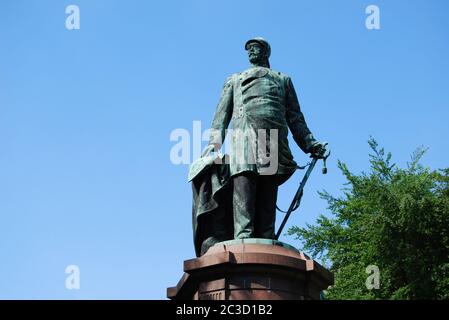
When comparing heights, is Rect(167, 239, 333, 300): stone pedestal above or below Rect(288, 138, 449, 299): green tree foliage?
below

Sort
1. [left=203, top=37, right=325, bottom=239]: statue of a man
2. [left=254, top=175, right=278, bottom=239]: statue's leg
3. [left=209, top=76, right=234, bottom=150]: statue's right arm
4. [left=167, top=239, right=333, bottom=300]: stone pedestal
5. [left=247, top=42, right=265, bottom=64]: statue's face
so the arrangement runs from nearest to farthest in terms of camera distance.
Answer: [left=167, top=239, right=333, bottom=300]: stone pedestal
[left=203, top=37, right=325, bottom=239]: statue of a man
[left=254, top=175, right=278, bottom=239]: statue's leg
[left=209, top=76, right=234, bottom=150]: statue's right arm
[left=247, top=42, right=265, bottom=64]: statue's face

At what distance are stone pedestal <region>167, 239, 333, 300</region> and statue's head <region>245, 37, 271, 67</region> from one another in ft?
10.5

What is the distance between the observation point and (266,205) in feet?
37.0

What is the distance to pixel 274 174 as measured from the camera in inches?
441

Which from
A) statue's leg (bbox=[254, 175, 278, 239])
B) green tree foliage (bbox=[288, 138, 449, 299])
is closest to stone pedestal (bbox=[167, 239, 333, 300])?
statue's leg (bbox=[254, 175, 278, 239])

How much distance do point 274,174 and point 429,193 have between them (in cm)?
1523

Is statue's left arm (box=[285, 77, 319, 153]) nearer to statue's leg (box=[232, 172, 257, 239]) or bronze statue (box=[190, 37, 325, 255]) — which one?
bronze statue (box=[190, 37, 325, 255])

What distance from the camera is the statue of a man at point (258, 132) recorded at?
11.0 meters

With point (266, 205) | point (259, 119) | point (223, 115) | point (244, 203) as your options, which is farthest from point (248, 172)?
point (223, 115)

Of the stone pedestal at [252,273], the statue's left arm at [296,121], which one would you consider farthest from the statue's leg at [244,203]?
the statue's left arm at [296,121]

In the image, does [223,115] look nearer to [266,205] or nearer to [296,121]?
[296,121]

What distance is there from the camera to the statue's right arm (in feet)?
38.9
